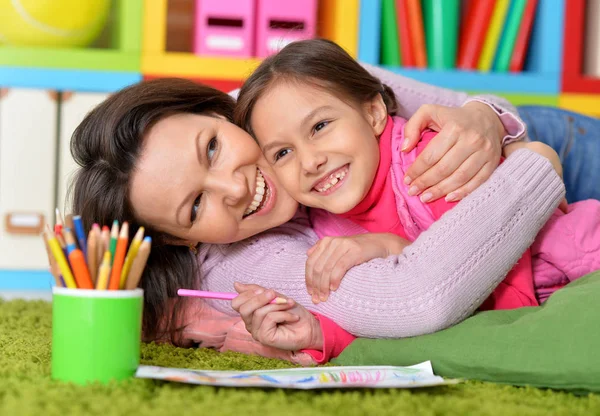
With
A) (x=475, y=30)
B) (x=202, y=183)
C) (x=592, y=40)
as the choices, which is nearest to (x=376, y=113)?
(x=202, y=183)

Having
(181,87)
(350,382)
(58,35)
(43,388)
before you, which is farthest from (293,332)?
(58,35)

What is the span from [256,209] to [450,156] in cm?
32

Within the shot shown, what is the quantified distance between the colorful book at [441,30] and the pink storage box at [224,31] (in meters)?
0.54

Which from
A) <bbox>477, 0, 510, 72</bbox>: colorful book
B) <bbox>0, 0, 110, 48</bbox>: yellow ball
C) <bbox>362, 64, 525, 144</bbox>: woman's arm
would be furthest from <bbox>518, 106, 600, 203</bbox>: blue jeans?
<bbox>0, 0, 110, 48</bbox>: yellow ball

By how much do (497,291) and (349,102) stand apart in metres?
0.39

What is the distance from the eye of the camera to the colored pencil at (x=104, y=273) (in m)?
0.77

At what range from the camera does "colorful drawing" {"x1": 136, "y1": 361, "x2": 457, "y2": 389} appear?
76 centimetres

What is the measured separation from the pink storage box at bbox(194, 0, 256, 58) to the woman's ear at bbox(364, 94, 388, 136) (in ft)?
3.20

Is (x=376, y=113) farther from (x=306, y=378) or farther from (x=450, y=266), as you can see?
(x=306, y=378)

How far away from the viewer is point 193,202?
1.12 metres

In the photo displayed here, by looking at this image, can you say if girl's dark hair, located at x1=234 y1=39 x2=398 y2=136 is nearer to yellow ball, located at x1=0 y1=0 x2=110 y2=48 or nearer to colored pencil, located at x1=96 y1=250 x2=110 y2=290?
colored pencil, located at x1=96 y1=250 x2=110 y2=290

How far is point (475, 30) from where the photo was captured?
2.22 m

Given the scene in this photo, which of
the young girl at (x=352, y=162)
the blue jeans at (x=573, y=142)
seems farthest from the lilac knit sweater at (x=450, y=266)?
the blue jeans at (x=573, y=142)

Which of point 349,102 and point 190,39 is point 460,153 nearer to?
point 349,102
